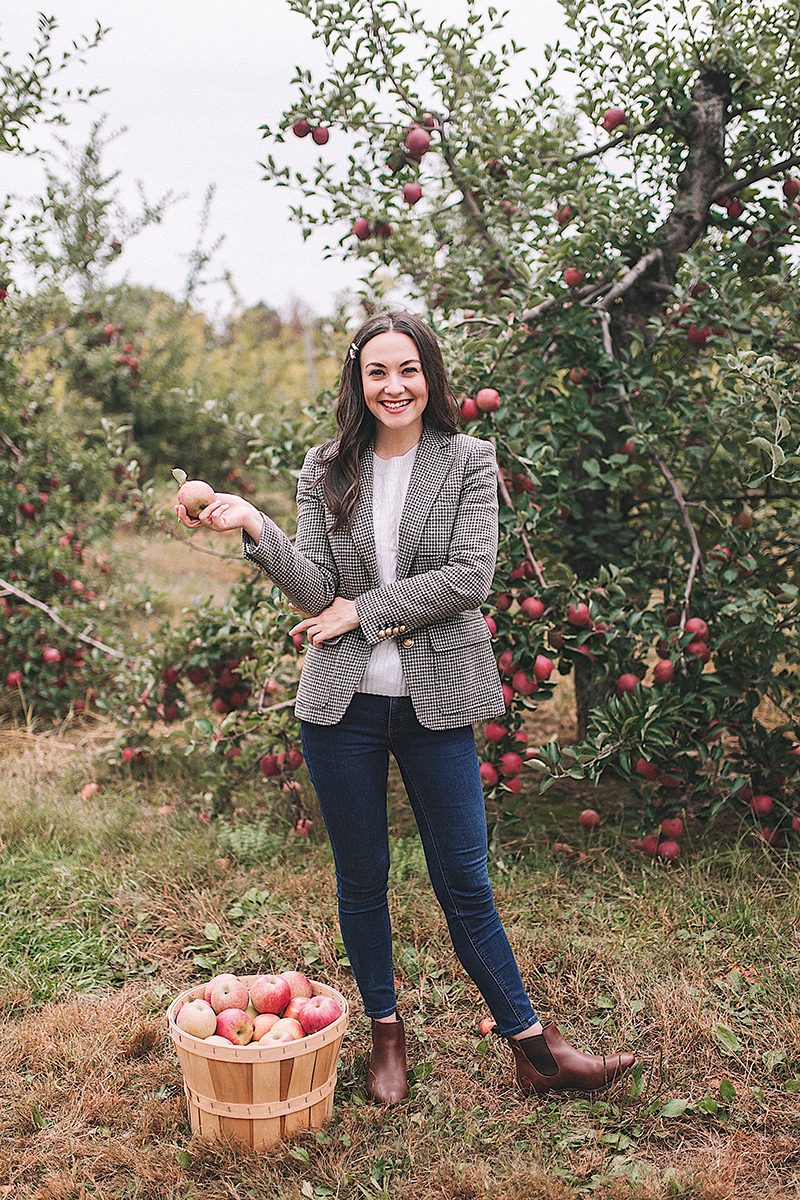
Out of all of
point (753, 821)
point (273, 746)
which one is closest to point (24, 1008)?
point (273, 746)

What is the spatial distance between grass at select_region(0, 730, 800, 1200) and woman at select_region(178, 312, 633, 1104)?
0.16m

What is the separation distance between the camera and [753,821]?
3096mm

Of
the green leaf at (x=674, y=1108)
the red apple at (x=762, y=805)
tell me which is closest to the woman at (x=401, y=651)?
the green leaf at (x=674, y=1108)

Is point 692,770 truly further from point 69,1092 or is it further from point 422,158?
point 422,158

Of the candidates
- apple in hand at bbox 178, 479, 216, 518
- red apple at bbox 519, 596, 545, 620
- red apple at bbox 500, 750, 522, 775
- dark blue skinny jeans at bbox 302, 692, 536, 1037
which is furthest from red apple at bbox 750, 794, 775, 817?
apple in hand at bbox 178, 479, 216, 518

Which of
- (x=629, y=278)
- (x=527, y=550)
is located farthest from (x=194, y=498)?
(x=629, y=278)

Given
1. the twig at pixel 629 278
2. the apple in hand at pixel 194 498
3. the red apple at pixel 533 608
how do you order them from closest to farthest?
1. the apple in hand at pixel 194 498
2. the red apple at pixel 533 608
3. the twig at pixel 629 278

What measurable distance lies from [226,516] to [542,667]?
1229mm

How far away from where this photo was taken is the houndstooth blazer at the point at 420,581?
1.89 m

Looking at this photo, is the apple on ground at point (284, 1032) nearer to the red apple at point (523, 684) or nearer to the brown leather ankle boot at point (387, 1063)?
the brown leather ankle boot at point (387, 1063)

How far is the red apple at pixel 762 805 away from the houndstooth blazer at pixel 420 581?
1.35 m

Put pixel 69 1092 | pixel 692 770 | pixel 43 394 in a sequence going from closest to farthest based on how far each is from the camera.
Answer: pixel 69 1092 → pixel 692 770 → pixel 43 394

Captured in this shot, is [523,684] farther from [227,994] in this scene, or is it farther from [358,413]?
[227,994]

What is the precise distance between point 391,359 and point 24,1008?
1.93 m
